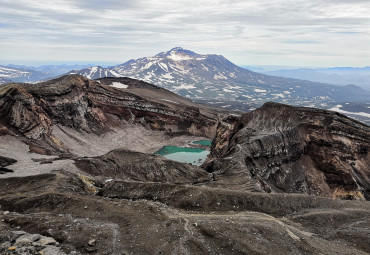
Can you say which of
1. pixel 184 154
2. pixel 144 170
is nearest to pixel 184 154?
pixel 184 154

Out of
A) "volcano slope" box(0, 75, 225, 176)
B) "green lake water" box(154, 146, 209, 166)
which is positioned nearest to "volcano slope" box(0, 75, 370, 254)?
"volcano slope" box(0, 75, 225, 176)

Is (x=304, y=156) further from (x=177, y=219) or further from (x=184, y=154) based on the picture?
(x=184, y=154)

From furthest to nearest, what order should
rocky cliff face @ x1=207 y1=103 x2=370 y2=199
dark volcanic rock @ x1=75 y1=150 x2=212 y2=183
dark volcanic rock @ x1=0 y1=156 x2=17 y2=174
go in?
rocky cliff face @ x1=207 y1=103 x2=370 y2=199 → dark volcanic rock @ x1=75 y1=150 x2=212 y2=183 → dark volcanic rock @ x1=0 y1=156 x2=17 y2=174

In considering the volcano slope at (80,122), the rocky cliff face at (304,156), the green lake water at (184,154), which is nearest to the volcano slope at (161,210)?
the rocky cliff face at (304,156)

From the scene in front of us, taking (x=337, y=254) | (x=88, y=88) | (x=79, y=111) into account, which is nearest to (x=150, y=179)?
(x=337, y=254)

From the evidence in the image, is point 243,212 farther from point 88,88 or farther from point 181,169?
point 88,88

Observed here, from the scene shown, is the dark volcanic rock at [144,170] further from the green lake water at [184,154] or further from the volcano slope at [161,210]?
the green lake water at [184,154]

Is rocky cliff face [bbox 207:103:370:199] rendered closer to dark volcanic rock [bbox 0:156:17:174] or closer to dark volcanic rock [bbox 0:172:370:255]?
dark volcanic rock [bbox 0:172:370:255]
